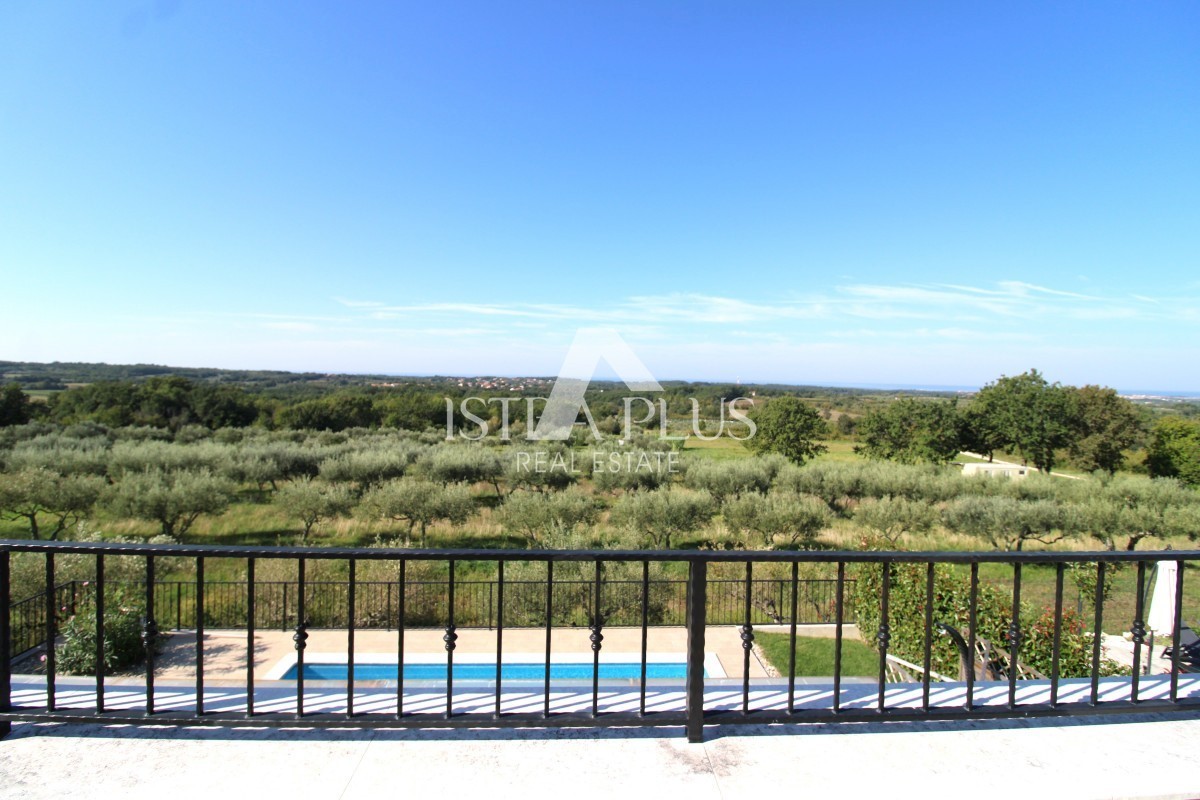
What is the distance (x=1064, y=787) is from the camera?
6.24ft

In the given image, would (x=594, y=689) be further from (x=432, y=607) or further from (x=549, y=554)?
(x=432, y=607)

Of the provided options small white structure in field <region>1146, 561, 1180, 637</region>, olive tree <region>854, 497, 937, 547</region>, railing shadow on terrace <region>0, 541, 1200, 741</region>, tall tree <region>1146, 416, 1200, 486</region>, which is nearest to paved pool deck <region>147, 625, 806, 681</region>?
small white structure in field <region>1146, 561, 1180, 637</region>

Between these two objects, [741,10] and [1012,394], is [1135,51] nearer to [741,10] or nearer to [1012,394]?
[741,10]

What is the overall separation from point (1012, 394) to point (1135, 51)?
97.2 ft

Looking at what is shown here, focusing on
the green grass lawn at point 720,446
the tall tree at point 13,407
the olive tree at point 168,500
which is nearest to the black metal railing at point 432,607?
the olive tree at point 168,500

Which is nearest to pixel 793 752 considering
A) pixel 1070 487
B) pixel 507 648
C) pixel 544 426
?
pixel 507 648

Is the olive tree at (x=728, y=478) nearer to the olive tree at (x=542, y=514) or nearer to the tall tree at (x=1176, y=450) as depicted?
the olive tree at (x=542, y=514)

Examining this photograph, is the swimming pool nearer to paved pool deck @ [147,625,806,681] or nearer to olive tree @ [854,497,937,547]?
paved pool deck @ [147,625,806,681]

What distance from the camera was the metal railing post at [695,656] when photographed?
209cm

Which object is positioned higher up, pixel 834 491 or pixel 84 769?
pixel 84 769

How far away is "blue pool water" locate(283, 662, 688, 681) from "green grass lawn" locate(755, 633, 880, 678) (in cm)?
169

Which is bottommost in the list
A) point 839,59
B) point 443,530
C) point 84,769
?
point 443,530

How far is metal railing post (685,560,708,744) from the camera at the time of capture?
2.09 meters

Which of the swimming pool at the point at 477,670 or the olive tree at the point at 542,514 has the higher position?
the olive tree at the point at 542,514
